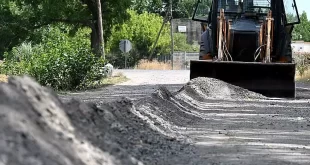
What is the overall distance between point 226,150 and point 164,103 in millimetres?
5622

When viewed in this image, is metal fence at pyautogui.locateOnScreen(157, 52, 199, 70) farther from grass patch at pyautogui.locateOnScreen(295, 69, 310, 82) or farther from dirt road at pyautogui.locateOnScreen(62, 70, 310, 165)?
dirt road at pyautogui.locateOnScreen(62, 70, 310, 165)

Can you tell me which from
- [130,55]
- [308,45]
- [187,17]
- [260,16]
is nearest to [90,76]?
[260,16]

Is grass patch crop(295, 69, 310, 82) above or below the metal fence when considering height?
above

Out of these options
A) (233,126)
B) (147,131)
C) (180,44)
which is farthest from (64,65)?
(180,44)

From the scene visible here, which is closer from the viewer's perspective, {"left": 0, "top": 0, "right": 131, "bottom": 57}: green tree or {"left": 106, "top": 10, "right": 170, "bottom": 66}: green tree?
{"left": 0, "top": 0, "right": 131, "bottom": 57}: green tree

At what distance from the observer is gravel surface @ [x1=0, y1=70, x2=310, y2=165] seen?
5.72 metres

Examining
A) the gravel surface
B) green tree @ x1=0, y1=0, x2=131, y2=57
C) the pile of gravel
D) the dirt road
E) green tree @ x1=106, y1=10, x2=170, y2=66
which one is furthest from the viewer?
green tree @ x1=106, y1=10, x2=170, y2=66

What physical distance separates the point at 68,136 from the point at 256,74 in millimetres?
13651

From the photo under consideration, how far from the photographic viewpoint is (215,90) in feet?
64.7

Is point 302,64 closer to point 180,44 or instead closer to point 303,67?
point 303,67

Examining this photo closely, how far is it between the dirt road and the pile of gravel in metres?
0.41

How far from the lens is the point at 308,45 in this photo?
80.3 meters

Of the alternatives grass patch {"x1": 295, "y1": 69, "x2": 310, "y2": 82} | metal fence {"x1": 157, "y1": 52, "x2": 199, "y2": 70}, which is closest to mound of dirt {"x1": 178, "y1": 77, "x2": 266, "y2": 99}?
grass patch {"x1": 295, "y1": 69, "x2": 310, "y2": 82}

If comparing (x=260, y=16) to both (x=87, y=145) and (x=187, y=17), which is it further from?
(x=187, y=17)
